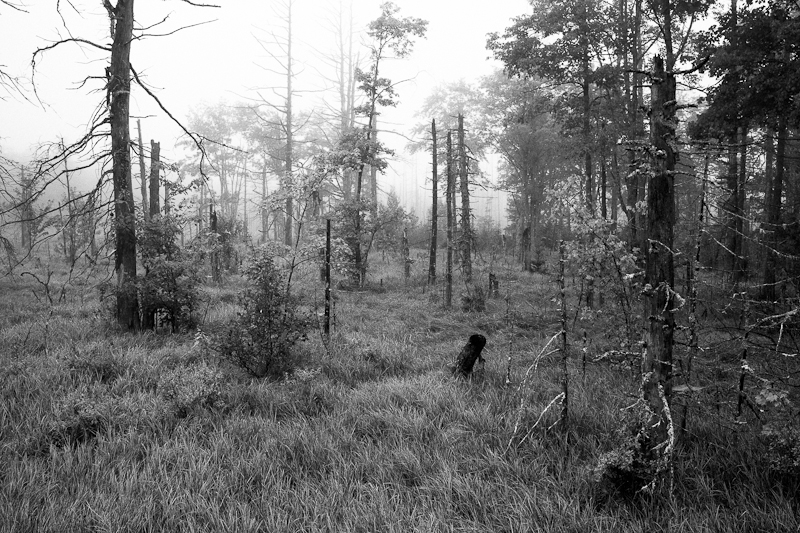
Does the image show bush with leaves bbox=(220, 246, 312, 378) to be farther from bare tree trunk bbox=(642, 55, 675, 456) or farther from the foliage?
the foliage

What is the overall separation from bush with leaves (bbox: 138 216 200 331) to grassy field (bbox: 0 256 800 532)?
1490 millimetres

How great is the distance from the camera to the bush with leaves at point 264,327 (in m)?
5.64

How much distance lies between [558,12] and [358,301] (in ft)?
34.1

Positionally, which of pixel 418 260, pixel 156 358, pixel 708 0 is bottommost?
pixel 156 358

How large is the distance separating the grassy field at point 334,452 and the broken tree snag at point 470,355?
213 mm

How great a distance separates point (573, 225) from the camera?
5.82m

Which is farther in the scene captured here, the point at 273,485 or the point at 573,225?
the point at 573,225

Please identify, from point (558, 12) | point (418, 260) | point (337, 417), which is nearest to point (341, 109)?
point (418, 260)

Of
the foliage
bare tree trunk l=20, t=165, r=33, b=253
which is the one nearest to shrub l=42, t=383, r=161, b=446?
bare tree trunk l=20, t=165, r=33, b=253

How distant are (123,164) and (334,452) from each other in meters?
6.86

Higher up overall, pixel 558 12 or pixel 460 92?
pixel 460 92

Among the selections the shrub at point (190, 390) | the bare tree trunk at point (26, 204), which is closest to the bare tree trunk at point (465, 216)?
the shrub at point (190, 390)

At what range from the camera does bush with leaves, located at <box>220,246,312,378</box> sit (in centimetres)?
564

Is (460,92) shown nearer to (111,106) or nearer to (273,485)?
(111,106)
